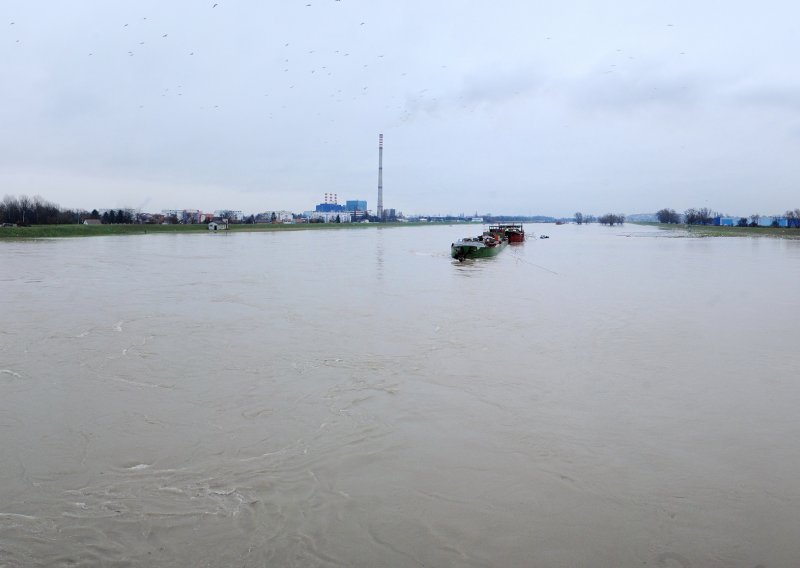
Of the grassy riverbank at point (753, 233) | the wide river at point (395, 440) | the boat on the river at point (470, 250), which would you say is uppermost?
the grassy riverbank at point (753, 233)

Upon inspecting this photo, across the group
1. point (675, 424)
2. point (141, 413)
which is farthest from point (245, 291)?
point (675, 424)

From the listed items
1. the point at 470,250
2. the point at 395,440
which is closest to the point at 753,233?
the point at 470,250

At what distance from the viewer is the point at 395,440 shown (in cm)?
510

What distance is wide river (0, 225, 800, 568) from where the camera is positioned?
11.5 ft

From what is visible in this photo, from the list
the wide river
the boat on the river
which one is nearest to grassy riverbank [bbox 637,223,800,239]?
the boat on the river

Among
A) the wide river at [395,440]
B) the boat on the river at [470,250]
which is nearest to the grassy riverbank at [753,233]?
the boat on the river at [470,250]

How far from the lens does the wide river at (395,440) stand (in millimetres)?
3500

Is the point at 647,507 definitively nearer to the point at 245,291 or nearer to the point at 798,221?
the point at 245,291

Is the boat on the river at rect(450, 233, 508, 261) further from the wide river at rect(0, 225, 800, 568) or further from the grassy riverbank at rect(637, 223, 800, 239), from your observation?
the grassy riverbank at rect(637, 223, 800, 239)

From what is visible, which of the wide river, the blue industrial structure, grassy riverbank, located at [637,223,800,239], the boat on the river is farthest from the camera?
the blue industrial structure

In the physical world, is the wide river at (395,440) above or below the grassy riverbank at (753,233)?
below

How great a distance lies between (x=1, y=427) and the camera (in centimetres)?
518

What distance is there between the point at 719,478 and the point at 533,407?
1989 mm

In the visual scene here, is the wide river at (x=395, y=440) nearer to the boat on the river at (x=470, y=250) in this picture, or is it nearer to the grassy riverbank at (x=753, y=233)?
the boat on the river at (x=470, y=250)
